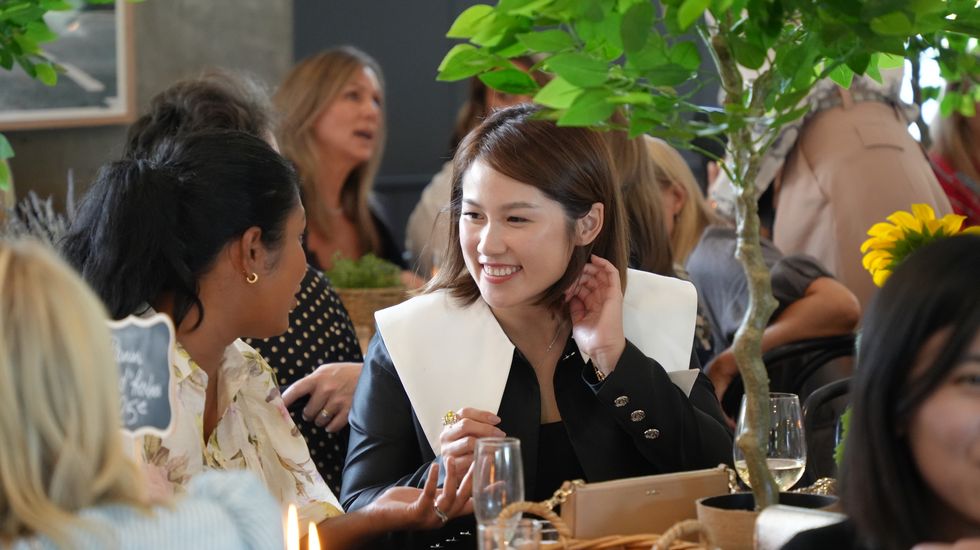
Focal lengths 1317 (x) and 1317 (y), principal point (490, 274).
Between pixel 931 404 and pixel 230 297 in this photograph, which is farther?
pixel 230 297

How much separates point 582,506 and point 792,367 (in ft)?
6.39

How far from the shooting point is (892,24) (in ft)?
4.74

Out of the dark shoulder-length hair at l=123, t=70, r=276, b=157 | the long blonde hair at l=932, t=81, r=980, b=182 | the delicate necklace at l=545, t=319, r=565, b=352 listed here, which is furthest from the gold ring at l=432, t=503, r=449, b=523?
the long blonde hair at l=932, t=81, r=980, b=182

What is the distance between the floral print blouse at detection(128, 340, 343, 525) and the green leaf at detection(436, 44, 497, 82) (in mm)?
669

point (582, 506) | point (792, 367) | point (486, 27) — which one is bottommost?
point (792, 367)

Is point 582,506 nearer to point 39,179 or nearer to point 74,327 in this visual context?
point 74,327

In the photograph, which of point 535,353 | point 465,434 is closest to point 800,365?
point 535,353

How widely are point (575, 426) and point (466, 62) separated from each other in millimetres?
814

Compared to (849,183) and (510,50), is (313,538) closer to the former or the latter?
(510,50)

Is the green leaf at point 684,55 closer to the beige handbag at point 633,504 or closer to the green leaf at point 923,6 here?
the green leaf at point 923,6

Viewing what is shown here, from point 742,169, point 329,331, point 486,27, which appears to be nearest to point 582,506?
point 742,169

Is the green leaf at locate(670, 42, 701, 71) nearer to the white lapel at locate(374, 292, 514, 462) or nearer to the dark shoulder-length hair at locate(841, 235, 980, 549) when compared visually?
the dark shoulder-length hair at locate(841, 235, 980, 549)

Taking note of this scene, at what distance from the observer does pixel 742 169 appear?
161 centimetres

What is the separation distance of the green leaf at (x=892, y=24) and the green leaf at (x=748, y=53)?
0.14 meters
